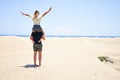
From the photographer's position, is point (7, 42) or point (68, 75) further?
point (7, 42)

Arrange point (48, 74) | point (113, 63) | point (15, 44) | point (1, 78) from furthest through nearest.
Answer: point (15, 44) → point (113, 63) → point (48, 74) → point (1, 78)

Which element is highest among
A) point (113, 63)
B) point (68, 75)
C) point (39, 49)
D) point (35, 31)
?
point (35, 31)

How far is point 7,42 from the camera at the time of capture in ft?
68.7

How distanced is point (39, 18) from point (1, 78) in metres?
2.64

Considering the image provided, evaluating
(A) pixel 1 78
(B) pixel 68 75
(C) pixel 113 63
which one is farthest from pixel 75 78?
(C) pixel 113 63

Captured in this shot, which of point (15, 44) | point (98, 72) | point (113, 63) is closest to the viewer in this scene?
point (98, 72)

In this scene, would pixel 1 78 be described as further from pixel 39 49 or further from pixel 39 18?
pixel 39 18

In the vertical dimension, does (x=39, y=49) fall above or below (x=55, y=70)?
above

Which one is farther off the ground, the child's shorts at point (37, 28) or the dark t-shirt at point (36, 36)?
the child's shorts at point (37, 28)

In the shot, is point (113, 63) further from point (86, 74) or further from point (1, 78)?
point (1, 78)

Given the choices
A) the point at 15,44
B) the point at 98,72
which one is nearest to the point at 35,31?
the point at 98,72

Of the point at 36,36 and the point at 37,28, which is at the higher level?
the point at 37,28

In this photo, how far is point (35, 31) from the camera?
9188 millimetres

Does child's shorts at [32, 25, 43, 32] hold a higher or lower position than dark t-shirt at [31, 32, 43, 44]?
higher
